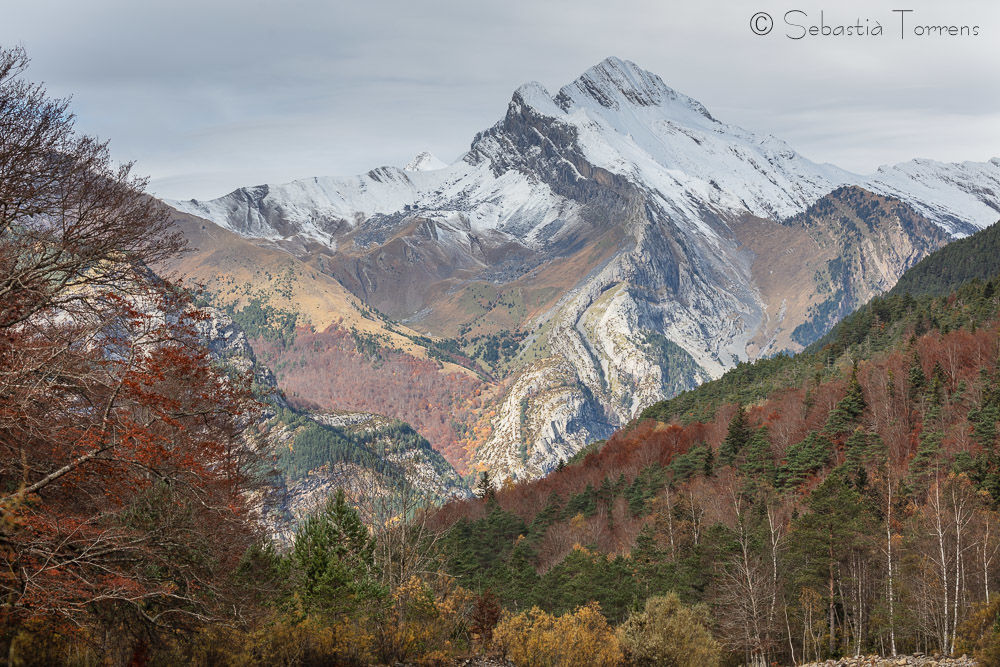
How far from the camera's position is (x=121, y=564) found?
1544 centimetres

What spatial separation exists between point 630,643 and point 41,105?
36172mm

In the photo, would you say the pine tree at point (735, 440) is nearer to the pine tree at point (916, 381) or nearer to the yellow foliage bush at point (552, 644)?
the pine tree at point (916, 381)

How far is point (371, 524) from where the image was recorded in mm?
32500

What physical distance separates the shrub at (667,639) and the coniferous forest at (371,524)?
145 mm

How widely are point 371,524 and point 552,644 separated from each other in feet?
32.3

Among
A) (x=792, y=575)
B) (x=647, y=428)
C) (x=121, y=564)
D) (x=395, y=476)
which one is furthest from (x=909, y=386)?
(x=121, y=564)

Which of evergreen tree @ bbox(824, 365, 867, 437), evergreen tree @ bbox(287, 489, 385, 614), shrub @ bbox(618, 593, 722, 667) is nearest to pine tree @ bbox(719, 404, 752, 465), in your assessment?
evergreen tree @ bbox(824, 365, 867, 437)

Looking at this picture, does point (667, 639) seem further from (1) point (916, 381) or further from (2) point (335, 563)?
(1) point (916, 381)

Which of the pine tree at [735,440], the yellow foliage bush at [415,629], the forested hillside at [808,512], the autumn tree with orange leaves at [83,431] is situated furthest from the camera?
the pine tree at [735,440]

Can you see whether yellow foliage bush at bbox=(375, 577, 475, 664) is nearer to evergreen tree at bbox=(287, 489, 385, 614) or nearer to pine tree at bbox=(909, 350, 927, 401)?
evergreen tree at bbox=(287, 489, 385, 614)

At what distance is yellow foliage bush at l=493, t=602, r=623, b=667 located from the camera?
1339 inches

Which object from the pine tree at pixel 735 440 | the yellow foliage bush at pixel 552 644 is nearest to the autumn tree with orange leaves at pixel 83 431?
the yellow foliage bush at pixel 552 644

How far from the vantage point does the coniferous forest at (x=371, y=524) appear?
14711 millimetres

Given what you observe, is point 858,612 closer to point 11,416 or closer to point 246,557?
point 246,557
